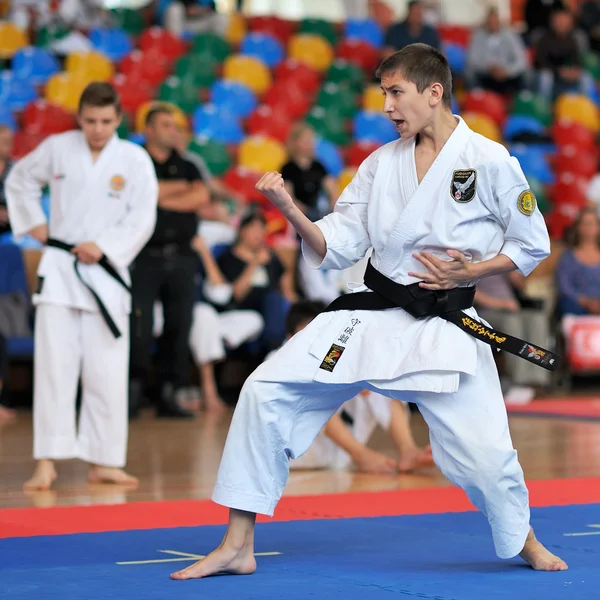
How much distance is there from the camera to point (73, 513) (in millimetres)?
4164

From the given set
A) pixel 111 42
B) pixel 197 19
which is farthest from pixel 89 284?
pixel 197 19

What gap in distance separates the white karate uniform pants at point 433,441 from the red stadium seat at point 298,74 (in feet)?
30.6

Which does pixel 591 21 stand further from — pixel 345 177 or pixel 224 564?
pixel 224 564

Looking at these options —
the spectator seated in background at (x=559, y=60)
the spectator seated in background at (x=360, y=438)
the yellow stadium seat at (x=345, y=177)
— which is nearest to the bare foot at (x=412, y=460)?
the spectator seated in background at (x=360, y=438)

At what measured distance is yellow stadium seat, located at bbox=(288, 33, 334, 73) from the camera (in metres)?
12.8

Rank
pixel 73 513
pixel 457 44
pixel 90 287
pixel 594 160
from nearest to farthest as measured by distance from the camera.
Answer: pixel 73 513, pixel 90 287, pixel 594 160, pixel 457 44

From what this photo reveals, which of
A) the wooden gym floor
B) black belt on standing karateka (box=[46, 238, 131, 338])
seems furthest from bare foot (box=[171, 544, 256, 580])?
black belt on standing karateka (box=[46, 238, 131, 338])

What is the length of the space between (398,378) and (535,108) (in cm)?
1002

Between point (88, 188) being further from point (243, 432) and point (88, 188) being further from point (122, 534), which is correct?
point (243, 432)

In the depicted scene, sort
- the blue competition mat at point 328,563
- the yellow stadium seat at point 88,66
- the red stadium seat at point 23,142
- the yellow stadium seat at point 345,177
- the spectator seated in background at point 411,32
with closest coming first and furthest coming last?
the blue competition mat at point 328,563 → the red stadium seat at point 23,142 → the yellow stadium seat at point 345,177 → the yellow stadium seat at point 88,66 → the spectator seated in background at point 411,32

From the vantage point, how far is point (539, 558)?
316 centimetres

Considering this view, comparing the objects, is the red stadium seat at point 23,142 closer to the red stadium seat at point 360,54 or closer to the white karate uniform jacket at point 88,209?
the red stadium seat at point 360,54

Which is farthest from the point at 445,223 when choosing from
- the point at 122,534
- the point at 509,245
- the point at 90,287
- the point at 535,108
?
the point at 535,108

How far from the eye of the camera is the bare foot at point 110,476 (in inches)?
194
